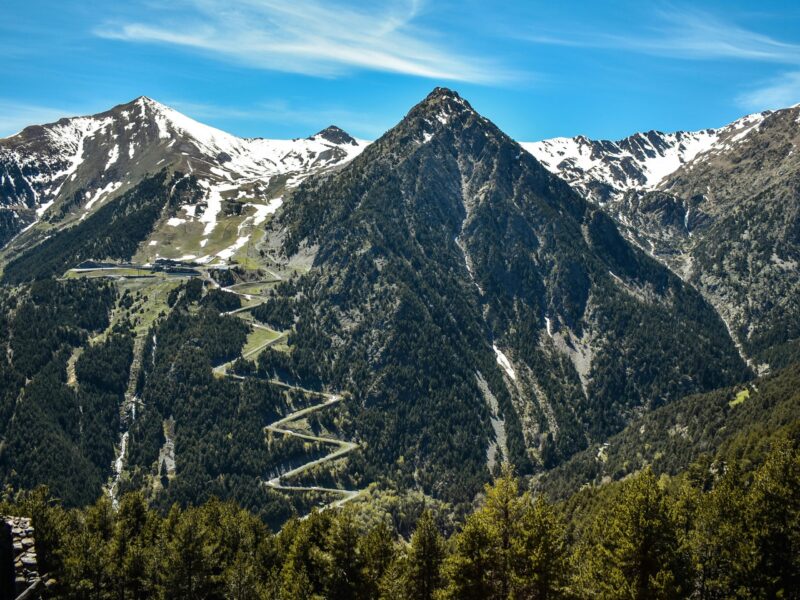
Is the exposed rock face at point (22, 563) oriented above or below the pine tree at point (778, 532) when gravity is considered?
above

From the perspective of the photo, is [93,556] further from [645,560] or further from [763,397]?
[763,397]

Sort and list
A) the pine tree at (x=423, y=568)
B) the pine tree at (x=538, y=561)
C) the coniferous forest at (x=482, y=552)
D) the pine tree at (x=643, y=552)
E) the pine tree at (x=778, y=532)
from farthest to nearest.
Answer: the pine tree at (x=423, y=568)
the pine tree at (x=778, y=532)
the coniferous forest at (x=482, y=552)
the pine tree at (x=643, y=552)
the pine tree at (x=538, y=561)

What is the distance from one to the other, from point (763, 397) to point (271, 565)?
18057cm

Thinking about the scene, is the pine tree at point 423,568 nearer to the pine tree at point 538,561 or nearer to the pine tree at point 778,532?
the pine tree at point 538,561

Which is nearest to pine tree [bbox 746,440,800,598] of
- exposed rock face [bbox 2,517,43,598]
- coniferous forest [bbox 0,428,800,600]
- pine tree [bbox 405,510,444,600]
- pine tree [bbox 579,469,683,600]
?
A: coniferous forest [bbox 0,428,800,600]

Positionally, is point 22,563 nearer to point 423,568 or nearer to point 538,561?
point 538,561

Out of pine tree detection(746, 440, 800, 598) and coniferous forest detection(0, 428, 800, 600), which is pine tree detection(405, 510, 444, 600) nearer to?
coniferous forest detection(0, 428, 800, 600)

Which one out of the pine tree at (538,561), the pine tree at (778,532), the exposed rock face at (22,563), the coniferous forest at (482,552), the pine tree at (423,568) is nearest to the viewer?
the exposed rock face at (22,563)

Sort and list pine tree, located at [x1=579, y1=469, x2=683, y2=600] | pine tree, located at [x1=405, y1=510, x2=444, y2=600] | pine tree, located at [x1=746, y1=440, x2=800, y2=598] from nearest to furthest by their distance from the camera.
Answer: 1. pine tree, located at [x1=579, y1=469, x2=683, y2=600]
2. pine tree, located at [x1=746, y1=440, x2=800, y2=598]
3. pine tree, located at [x1=405, y1=510, x2=444, y2=600]

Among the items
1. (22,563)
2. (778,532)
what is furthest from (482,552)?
(22,563)

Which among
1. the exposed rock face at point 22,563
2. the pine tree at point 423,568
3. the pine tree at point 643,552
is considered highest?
the exposed rock face at point 22,563

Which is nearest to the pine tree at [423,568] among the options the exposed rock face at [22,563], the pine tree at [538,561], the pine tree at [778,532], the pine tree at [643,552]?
the pine tree at [538,561]

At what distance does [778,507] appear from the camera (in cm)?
4981

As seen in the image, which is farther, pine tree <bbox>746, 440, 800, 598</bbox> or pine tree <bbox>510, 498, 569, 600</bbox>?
pine tree <bbox>746, 440, 800, 598</bbox>
